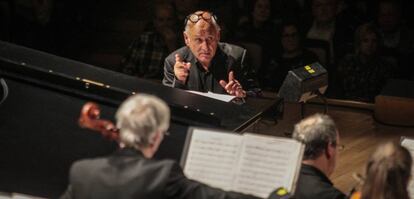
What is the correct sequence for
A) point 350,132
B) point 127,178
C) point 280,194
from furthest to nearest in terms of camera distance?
point 350,132
point 280,194
point 127,178

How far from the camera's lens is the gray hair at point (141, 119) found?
120 inches

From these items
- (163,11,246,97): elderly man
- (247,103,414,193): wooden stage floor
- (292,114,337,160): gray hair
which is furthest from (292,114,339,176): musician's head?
(247,103,414,193): wooden stage floor

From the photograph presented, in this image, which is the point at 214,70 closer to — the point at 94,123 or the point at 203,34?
the point at 203,34

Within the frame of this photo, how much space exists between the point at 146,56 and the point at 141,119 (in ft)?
13.5

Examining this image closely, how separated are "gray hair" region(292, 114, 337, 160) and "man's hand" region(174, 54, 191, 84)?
1.52 m

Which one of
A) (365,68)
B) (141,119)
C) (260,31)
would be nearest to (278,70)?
(260,31)

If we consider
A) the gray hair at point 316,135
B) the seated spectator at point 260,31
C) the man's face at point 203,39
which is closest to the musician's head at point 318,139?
the gray hair at point 316,135

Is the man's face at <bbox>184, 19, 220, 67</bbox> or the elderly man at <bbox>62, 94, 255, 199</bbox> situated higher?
the man's face at <bbox>184, 19, 220, 67</bbox>

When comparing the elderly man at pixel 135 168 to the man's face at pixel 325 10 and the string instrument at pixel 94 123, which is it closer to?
the string instrument at pixel 94 123

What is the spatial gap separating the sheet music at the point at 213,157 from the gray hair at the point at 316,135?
0.39 meters

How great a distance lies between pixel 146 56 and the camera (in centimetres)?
713

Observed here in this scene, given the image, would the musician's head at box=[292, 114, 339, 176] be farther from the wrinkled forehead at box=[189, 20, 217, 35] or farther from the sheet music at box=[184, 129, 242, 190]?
the wrinkled forehead at box=[189, 20, 217, 35]

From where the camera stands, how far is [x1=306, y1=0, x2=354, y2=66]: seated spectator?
23.1 ft

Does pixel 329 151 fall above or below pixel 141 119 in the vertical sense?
below
